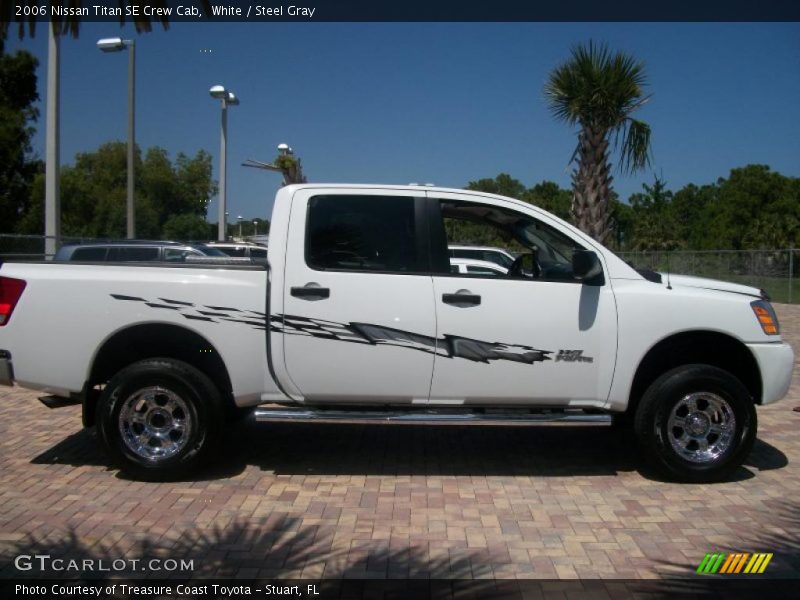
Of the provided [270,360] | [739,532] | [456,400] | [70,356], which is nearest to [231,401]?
[270,360]

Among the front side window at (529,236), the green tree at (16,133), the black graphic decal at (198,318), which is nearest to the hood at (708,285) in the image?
the front side window at (529,236)

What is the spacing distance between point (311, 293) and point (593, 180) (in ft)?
28.4

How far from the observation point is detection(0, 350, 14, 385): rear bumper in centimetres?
547

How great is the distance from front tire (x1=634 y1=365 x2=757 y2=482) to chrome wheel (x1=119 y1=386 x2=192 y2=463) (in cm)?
336

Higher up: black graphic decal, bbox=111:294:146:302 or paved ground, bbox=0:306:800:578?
black graphic decal, bbox=111:294:146:302

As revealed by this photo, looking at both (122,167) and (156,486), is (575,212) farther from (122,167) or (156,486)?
(122,167)

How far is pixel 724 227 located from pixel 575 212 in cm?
4477

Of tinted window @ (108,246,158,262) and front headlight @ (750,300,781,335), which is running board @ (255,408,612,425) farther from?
tinted window @ (108,246,158,262)

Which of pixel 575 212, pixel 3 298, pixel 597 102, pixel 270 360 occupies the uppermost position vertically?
pixel 597 102

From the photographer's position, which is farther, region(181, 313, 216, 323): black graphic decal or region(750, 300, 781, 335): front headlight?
region(750, 300, 781, 335): front headlight

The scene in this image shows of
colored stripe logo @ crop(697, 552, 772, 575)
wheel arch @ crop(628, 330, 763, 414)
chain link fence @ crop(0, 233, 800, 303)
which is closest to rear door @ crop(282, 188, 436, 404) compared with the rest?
wheel arch @ crop(628, 330, 763, 414)

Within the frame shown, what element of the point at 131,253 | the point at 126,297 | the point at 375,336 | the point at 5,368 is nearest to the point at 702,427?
the point at 375,336

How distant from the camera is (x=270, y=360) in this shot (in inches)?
217

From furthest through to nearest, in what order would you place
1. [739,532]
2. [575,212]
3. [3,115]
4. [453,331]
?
[3,115] → [575,212] → [453,331] → [739,532]
